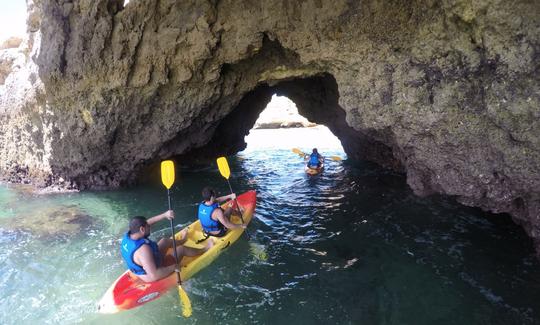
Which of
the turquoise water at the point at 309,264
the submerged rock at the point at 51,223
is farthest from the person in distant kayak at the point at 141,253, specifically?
the submerged rock at the point at 51,223

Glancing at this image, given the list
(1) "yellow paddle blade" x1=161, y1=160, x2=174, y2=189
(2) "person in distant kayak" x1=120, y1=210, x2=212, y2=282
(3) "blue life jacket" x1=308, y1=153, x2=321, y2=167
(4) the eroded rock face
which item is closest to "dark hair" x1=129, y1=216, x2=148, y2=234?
(2) "person in distant kayak" x1=120, y1=210, x2=212, y2=282

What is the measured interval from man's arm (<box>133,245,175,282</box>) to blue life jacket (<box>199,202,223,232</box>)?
1289 mm

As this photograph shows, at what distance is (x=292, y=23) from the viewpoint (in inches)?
253

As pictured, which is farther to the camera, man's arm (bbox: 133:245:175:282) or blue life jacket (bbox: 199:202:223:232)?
blue life jacket (bbox: 199:202:223:232)

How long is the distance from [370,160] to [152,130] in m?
7.32

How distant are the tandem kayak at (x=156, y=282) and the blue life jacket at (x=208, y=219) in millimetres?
170

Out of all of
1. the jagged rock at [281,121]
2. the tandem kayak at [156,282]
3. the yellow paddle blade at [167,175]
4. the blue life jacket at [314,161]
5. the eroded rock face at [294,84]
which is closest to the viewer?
the eroded rock face at [294,84]

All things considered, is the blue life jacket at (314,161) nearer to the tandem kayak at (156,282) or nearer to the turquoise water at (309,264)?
the turquoise water at (309,264)

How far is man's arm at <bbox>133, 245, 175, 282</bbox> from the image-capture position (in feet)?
15.1

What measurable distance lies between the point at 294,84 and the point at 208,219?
7.61 metres

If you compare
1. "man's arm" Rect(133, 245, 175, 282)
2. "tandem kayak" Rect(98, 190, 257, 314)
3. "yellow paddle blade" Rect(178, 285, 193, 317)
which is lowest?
"yellow paddle blade" Rect(178, 285, 193, 317)

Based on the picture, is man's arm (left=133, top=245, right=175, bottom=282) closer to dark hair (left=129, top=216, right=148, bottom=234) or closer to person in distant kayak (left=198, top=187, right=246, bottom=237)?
dark hair (left=129, top=216, right=148, bottom=234)

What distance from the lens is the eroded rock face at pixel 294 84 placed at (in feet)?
13.9

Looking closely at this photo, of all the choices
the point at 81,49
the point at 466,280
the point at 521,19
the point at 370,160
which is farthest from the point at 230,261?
the point at 370,160
